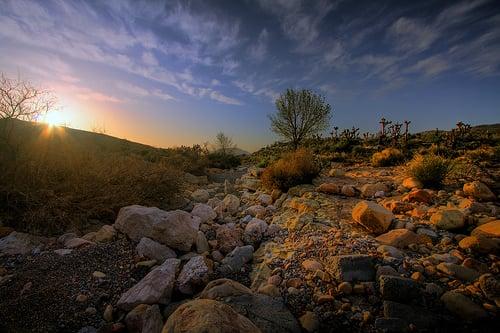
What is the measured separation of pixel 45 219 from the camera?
3.96m

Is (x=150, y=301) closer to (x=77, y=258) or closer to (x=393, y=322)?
(x=77, y=258)

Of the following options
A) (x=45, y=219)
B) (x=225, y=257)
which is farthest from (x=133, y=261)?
(x=45, y=219)

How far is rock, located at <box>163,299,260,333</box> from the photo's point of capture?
1737mm

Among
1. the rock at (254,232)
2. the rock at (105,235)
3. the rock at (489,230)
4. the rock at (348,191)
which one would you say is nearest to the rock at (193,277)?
the rock at (254,232)

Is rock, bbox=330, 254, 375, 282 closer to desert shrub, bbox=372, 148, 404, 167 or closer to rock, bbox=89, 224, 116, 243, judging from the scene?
rock, bbox=89, 224, 116, 243

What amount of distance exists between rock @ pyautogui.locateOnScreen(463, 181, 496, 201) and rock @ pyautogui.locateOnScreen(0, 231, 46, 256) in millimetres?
7143

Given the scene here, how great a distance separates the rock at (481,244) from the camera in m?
2.86

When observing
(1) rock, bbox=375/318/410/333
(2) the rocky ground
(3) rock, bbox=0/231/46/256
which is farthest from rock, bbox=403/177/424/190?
(3) rock, bbox=0/231/46/256

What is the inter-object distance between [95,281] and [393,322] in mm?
3166

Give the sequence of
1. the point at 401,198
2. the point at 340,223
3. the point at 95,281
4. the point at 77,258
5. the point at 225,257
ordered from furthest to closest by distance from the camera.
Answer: the point at 401,198, the point at 340,223, the point at 225,257, the point at 77,258, the point at 95,281

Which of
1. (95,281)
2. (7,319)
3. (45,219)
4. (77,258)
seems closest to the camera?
(7,319)

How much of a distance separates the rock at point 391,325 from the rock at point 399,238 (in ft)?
4.37

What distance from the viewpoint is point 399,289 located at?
7.82 feet

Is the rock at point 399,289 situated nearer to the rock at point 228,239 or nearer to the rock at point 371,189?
the rock at point 228,239
